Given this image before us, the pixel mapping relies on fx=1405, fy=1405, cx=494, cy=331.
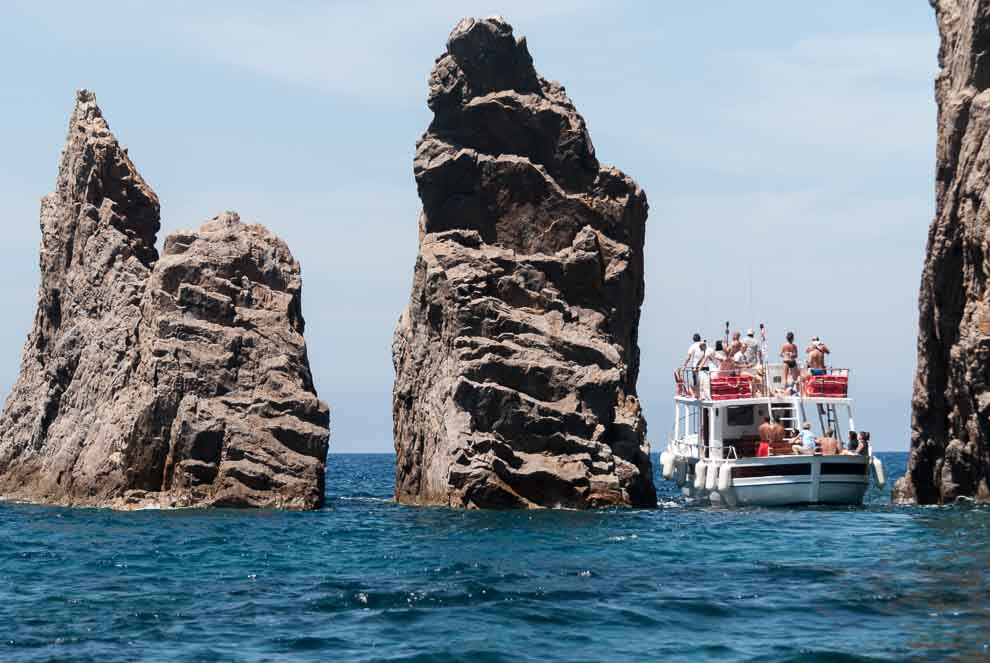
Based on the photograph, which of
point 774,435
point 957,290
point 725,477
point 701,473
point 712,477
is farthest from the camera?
point 701,473

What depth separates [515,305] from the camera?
156 ft

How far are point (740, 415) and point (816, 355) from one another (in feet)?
13.3

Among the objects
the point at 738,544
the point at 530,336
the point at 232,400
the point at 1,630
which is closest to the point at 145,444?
the point at 232,400

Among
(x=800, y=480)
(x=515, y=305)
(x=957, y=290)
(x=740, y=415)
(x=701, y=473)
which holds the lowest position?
(x=800, y=480)

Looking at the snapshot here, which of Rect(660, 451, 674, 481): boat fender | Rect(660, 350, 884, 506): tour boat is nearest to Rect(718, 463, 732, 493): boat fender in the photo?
Rect(660, 350, 884, 506): tour boat

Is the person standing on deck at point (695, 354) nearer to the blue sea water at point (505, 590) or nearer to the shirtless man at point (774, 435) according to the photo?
the shirtless man at point (774, 435)

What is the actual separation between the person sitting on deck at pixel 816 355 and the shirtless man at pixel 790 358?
460mm

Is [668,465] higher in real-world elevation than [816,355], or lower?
lower

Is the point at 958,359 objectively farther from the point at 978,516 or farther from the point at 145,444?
the point at 145,444

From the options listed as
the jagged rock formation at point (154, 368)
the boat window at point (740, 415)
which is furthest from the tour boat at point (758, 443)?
the jagged rock formation at point (154, 368)

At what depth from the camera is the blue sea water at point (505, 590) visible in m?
19.9

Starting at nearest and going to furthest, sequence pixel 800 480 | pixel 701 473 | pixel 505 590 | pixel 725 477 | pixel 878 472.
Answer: pixel 505 590, pixel 800 480, pixel 878 472, pixel 725 477, pixel 701 473

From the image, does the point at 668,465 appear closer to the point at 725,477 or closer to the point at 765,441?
A: the point at 765,441

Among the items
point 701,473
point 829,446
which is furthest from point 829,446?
point 701,473
